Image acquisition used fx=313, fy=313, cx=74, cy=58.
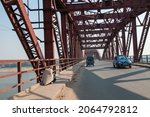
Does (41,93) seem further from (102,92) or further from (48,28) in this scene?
(48,28)

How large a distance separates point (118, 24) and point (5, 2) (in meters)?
43.3

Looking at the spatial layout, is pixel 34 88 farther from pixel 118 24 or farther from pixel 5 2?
pixel 118 24

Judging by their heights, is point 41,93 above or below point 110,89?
above

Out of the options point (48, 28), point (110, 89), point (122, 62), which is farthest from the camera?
point (122, 62)

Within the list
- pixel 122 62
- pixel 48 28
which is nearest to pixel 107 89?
pixel 48 28

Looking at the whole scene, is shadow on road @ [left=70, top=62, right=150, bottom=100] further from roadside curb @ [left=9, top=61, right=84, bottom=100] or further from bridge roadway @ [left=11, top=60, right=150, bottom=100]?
roadside curb @ [left=9, top=61, right=84, bottom=100]

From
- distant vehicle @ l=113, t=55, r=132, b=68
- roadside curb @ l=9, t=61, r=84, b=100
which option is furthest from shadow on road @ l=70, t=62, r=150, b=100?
distant vehicle @ l=113, t=55, r=132, b=68

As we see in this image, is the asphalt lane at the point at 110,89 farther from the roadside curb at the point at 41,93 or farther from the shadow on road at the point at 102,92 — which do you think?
the roadside curb at the point at 41,93

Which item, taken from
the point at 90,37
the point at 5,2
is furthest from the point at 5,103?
the point at 90,37

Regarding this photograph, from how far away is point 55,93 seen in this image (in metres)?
11.4

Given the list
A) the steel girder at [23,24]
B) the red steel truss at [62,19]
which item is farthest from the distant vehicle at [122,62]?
the steel girder at [23,24]

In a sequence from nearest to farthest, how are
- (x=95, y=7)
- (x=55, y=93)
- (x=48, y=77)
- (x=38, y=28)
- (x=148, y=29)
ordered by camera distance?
1. (x=55, y=93)
2. (x=48, y=77)
3. (x=38, y=28)
4. (x=95, y=7)
5. (x=148, y=29)

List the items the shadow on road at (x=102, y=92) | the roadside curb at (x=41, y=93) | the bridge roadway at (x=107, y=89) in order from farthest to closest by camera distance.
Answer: the bridge roadway at (x=107, y=89) < the shadow on road at (x=102, y=92) < the roadside curb at (x=41, y=93)

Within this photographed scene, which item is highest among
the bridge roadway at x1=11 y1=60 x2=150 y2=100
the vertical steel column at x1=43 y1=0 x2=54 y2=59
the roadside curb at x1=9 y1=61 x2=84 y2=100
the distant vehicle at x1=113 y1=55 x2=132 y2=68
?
the vertical steel column at x1=43 y1=0 x2=54 y2=59
